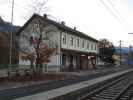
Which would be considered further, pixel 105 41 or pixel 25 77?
pixel 105 41

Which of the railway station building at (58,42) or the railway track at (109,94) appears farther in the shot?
the railway station building at (58,42)

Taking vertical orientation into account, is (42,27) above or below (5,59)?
above

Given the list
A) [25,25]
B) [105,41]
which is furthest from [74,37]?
[105,41]

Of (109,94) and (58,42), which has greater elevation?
(58,42)

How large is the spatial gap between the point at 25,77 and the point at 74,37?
2518 centimetres

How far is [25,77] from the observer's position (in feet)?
102

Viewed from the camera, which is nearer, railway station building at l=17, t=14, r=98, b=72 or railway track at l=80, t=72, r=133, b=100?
railway track at l=80, t=72, r=133, b=100

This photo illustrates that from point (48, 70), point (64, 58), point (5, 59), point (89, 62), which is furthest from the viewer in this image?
point (89, 62)

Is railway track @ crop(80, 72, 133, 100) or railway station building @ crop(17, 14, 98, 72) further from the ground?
railway station building @ crop(17, 14, 98, 72)

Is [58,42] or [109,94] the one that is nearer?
[109,94]

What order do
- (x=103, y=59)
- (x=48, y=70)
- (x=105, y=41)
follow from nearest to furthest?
(x=48, y=70) → (x=103, y=59) → (x=105, y=41)

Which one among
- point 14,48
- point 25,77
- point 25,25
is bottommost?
point 25,77

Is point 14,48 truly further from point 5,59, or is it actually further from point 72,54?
point 72,54

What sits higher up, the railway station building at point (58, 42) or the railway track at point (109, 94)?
the railway station building at point (58, 42)
